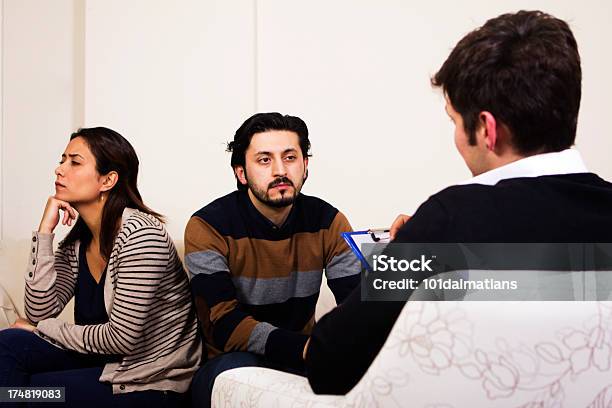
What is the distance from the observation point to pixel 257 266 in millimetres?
2199

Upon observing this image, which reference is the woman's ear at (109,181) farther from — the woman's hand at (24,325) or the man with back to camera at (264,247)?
the woman's hand at (24,325)

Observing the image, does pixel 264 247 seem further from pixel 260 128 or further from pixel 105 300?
pixel 105 300

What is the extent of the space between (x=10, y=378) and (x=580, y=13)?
8.66 feet

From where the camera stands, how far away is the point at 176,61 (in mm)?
3418

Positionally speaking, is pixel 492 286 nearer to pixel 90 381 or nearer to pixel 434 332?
pixel 434 332

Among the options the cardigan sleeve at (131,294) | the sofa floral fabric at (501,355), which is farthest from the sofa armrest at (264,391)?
the cardigan sleeve at (131,294)

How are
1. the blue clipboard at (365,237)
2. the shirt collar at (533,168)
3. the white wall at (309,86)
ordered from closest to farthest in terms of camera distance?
1. the shirt collar at (533,168)
2. the blue clipboard at (365,237)
3. the white wall at (309,86)

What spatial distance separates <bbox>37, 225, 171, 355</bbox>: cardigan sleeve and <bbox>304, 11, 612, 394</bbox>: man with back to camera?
97cm

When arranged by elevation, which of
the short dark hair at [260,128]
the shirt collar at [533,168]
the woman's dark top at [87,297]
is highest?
the short dark hair at [260,128]

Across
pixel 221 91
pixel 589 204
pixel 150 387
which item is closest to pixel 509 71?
pixel 589 204

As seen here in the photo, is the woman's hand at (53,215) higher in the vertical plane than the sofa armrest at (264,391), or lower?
higher

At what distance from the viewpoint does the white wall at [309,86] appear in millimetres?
3293

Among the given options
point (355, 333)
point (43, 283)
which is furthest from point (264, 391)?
point (43, 283)

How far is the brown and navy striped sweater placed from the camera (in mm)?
2025
